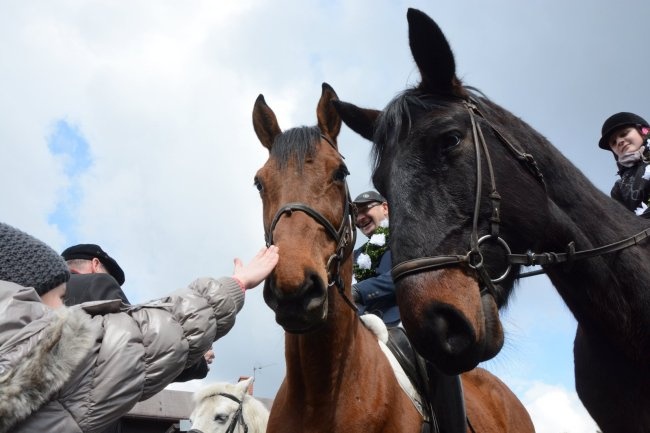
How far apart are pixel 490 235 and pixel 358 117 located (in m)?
1.66

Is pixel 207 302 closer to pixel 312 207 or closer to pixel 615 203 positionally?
pixel 312 207

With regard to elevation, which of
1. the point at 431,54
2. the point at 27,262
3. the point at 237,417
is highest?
the point at 431,54

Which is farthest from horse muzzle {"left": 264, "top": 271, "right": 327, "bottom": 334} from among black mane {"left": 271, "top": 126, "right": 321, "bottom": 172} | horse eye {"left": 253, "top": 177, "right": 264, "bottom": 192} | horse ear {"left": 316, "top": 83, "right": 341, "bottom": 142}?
horse ear {"left": 316, "top": 83, "right": 341, "bottom": 142}

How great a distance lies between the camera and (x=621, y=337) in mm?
A: 3363

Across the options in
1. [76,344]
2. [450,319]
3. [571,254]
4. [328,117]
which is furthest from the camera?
[328,117]

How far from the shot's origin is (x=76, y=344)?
2.22 m

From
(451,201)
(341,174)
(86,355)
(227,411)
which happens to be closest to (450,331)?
(451,201)

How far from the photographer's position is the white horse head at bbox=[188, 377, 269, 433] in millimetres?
7516

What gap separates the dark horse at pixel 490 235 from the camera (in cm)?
271

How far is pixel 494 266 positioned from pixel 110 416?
185cm

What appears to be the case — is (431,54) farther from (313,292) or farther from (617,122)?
(617,122)

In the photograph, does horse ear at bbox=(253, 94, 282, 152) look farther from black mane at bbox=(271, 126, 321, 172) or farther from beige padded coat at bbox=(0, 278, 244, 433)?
beige padded coat at bbox=(0, 278, 244, 433)

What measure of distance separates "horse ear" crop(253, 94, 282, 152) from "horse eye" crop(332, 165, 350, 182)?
0.90m

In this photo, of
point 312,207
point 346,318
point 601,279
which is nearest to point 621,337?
point 601,279
